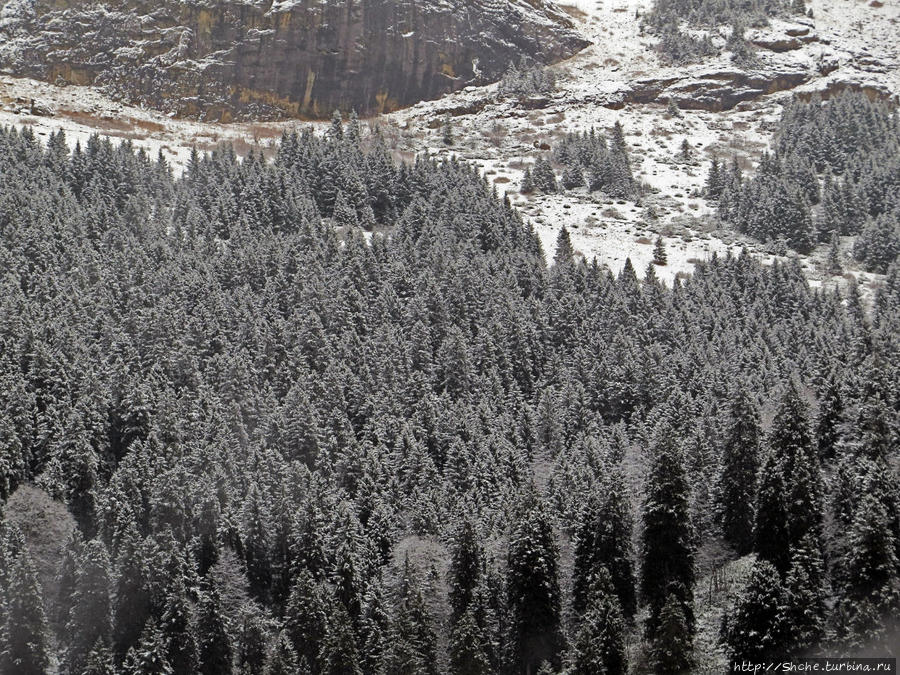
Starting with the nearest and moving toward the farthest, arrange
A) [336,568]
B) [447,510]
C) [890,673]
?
[890,673] < [336,568] < [447,510]

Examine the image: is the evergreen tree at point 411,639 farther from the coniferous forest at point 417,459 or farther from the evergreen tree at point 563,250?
the evergreen tree at point 563,250

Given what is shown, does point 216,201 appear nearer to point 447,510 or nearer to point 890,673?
point 447,510

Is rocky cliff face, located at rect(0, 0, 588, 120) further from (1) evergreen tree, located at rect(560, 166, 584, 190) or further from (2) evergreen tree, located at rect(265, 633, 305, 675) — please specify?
(2) evergreen tree, located at rect(265, 633, 305, 675)

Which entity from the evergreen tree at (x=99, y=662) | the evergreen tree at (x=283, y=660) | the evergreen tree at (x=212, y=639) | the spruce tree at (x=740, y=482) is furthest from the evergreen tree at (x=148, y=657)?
the spruce tree at (x=740, y=482)

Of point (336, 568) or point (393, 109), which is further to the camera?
point (393, 109)

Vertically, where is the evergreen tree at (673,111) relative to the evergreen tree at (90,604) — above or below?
above

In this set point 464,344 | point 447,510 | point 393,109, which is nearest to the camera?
point 447,510

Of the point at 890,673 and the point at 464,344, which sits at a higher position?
the point at 464,344

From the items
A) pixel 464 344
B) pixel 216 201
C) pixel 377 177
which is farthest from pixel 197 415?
pixel 377 177
